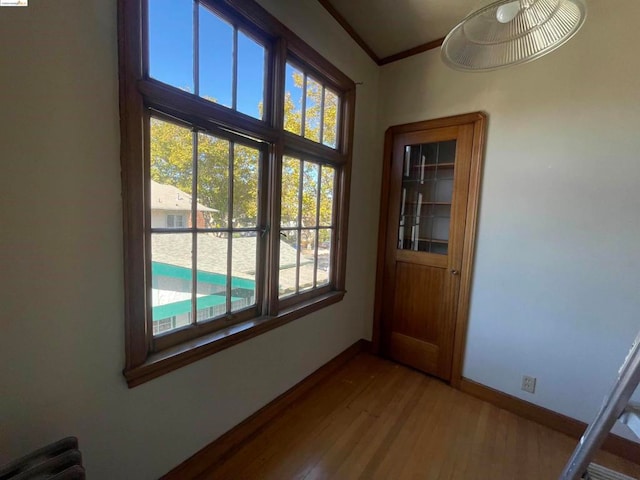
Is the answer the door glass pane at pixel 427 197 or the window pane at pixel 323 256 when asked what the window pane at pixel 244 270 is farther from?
the door glass pane at pixel 427 197

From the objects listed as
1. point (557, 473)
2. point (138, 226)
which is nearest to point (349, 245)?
point (138, 226)

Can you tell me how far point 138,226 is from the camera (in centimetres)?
106

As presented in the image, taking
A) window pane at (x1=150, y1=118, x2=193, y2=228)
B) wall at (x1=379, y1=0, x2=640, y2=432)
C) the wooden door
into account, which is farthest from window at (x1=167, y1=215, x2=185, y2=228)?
wall at (x1=379, y1=0, x2=640, y2=432)

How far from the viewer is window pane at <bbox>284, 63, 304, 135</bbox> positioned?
5.67 feet

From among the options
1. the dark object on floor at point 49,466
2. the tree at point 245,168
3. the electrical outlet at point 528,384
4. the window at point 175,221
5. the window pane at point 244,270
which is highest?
the tree at point 245,168

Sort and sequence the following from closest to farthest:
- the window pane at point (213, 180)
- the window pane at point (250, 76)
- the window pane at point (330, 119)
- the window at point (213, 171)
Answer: the window at point (213, 171) < the window pane at point (213, 180) < the window pane at point (250, 76) < the window pane at point (330, 119)

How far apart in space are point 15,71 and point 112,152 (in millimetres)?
290

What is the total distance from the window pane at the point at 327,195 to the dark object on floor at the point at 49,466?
Result: 5.62 ft

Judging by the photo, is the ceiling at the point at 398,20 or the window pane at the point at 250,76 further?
the ceiling at the point at 398,20

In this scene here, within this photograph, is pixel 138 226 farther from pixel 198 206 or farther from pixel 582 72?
pixel 582 72

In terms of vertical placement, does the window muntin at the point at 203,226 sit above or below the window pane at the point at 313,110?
below

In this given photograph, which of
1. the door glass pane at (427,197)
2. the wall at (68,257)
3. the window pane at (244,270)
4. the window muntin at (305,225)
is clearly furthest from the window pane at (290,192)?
the door glass pane at (427,197)

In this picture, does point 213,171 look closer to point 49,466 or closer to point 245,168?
point 245,168

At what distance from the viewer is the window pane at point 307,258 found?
79.0 inches
